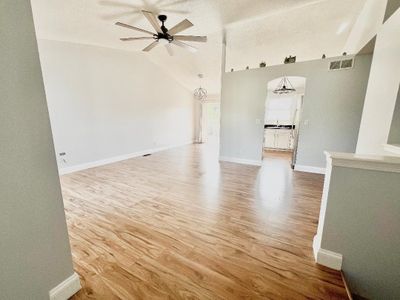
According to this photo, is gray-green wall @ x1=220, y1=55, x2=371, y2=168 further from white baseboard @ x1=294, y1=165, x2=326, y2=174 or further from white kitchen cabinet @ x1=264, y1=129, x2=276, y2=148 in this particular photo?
white kitchen cabinet @ x1=264, y1=129, x2=276, y2=148

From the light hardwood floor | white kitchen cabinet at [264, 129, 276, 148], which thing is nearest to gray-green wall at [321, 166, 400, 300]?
the light hardwood floor

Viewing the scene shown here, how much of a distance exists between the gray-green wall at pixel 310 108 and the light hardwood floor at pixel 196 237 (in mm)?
1046

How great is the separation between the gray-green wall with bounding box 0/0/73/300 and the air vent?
16.0 feet

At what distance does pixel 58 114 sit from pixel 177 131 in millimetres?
4509

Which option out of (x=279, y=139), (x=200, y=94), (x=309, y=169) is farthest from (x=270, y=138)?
(x=200, y=94)

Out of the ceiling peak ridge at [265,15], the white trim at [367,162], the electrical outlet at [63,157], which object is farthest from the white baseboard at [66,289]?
the ceiling peak ridge at [265,15]

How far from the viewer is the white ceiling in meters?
3.07

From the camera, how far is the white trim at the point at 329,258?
5.35 ft

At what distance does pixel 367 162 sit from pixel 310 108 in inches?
128

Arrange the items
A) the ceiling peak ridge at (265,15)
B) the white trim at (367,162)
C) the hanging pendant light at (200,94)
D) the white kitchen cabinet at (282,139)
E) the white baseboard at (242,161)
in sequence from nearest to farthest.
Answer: the white trim at (367,162), the ceiling peak ridge at (265,15), the white baseboard at (242,161), the white kitchen cabinet at (282,139), the hanging pendant light at (200,94)

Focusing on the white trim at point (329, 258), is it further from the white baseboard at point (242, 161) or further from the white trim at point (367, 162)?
the white baseboard at point (242, 161)

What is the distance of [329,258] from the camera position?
1659mm

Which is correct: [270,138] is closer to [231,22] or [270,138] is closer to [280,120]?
[280,120]

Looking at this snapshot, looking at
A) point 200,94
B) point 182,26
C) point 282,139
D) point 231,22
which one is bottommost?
point 282,139
